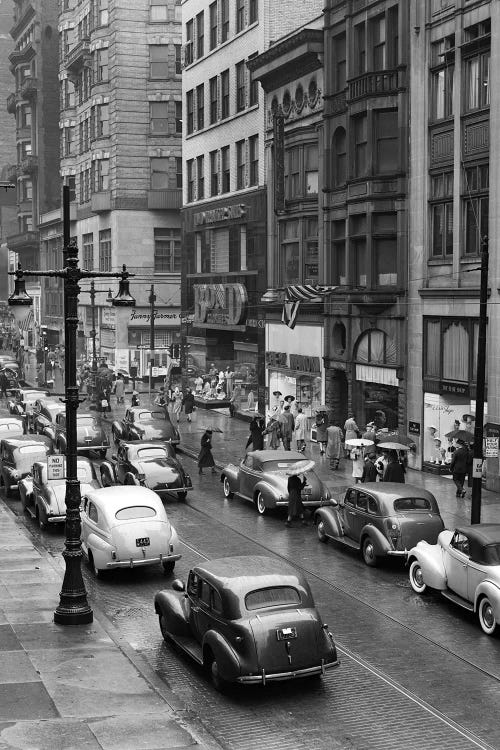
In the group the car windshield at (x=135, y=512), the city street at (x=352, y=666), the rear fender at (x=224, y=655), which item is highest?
the car windshield at (x=135, y=512)

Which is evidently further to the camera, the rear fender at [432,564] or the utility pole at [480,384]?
the utility pole at [480,384]

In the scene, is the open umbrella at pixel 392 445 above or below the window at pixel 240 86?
below

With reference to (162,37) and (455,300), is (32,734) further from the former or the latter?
(162,37)

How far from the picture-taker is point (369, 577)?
2198cm

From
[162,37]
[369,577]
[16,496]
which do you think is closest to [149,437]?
[16,496]

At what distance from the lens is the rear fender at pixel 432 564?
64.8ft

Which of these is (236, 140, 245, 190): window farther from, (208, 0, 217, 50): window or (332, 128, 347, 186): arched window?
(332, 128, 347, 186): arched window

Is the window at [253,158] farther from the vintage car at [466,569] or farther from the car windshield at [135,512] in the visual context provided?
the vintage car at [466,569]

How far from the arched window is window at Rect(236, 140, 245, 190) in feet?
41.2

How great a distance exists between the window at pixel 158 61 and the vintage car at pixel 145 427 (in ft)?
145

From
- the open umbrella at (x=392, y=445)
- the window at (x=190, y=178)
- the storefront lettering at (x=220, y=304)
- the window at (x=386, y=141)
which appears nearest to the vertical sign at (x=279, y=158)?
the storefront lettering at (x=220, y=304)

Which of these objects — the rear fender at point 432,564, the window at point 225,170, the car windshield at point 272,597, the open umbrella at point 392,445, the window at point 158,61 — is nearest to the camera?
the car windshield at point 272,597

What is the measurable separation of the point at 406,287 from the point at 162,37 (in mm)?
49242

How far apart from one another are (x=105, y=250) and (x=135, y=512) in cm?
6421
